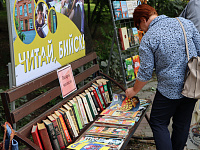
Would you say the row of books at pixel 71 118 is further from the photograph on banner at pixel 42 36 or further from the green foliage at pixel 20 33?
the green foliage at pixel 20 33

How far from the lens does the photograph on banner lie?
94.7 inches

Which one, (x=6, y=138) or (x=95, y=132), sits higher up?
(x=6, y=138)

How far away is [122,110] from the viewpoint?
11.8 feet

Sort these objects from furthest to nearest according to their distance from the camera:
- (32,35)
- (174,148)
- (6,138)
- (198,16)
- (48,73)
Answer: (198,16), (174,148), (48,73), (32,35), (6,138)

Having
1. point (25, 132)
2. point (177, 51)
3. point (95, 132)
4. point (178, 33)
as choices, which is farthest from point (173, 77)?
point (25, 132)

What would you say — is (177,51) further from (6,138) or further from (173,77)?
(6,138)

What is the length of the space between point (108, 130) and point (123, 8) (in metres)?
2.91

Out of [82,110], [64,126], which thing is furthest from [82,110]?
[64,126]

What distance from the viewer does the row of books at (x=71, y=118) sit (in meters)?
2.50

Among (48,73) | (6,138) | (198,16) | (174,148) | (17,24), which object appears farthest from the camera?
(198,16)

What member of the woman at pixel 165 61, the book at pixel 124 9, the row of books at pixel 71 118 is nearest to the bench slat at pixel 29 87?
the row of books at pixel 71 118

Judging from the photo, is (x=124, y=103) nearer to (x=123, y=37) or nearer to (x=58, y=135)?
(x=58, y=135)

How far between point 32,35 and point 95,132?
1196 millimetres

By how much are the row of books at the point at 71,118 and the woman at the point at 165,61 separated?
2.19ft
